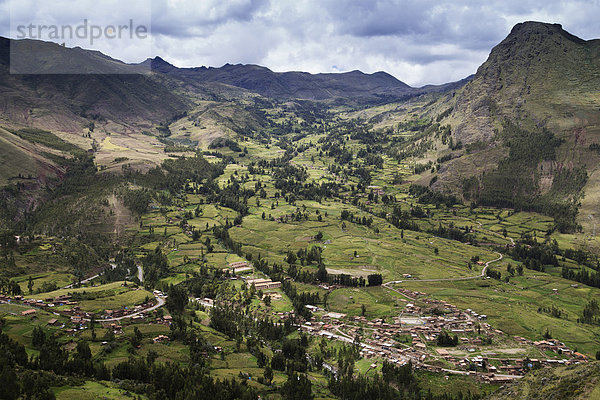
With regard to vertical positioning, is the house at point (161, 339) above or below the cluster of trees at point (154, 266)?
below

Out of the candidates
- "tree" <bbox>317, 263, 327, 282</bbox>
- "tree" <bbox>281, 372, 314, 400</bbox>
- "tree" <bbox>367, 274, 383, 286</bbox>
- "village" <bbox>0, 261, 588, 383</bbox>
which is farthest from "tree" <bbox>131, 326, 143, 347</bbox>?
"tree" <bbox>367, 274, 383, 286</bbox>

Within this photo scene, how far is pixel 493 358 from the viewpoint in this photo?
312 feet

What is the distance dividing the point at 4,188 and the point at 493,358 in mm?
220326

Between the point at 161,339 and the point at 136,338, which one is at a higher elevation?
the point at 136,338

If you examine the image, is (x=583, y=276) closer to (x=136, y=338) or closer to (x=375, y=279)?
(x=375, y=279)

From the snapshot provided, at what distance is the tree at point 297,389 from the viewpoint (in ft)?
258

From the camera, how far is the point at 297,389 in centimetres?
7962

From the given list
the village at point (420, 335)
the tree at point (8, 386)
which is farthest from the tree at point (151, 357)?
the tree at point (8, 386)

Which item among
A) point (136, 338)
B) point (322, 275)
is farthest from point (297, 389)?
point (322, 275)

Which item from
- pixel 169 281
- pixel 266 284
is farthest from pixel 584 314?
pixel 169 281

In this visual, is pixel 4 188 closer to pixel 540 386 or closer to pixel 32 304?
pixel 32 304

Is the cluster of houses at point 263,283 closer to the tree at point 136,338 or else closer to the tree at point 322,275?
the tree at point 322,275

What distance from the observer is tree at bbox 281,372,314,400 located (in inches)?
3093

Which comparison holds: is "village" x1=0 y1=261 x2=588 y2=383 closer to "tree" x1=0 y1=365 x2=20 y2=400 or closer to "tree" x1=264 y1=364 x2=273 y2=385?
"tree" x1=264 y1=364 x2=273 y2=385
